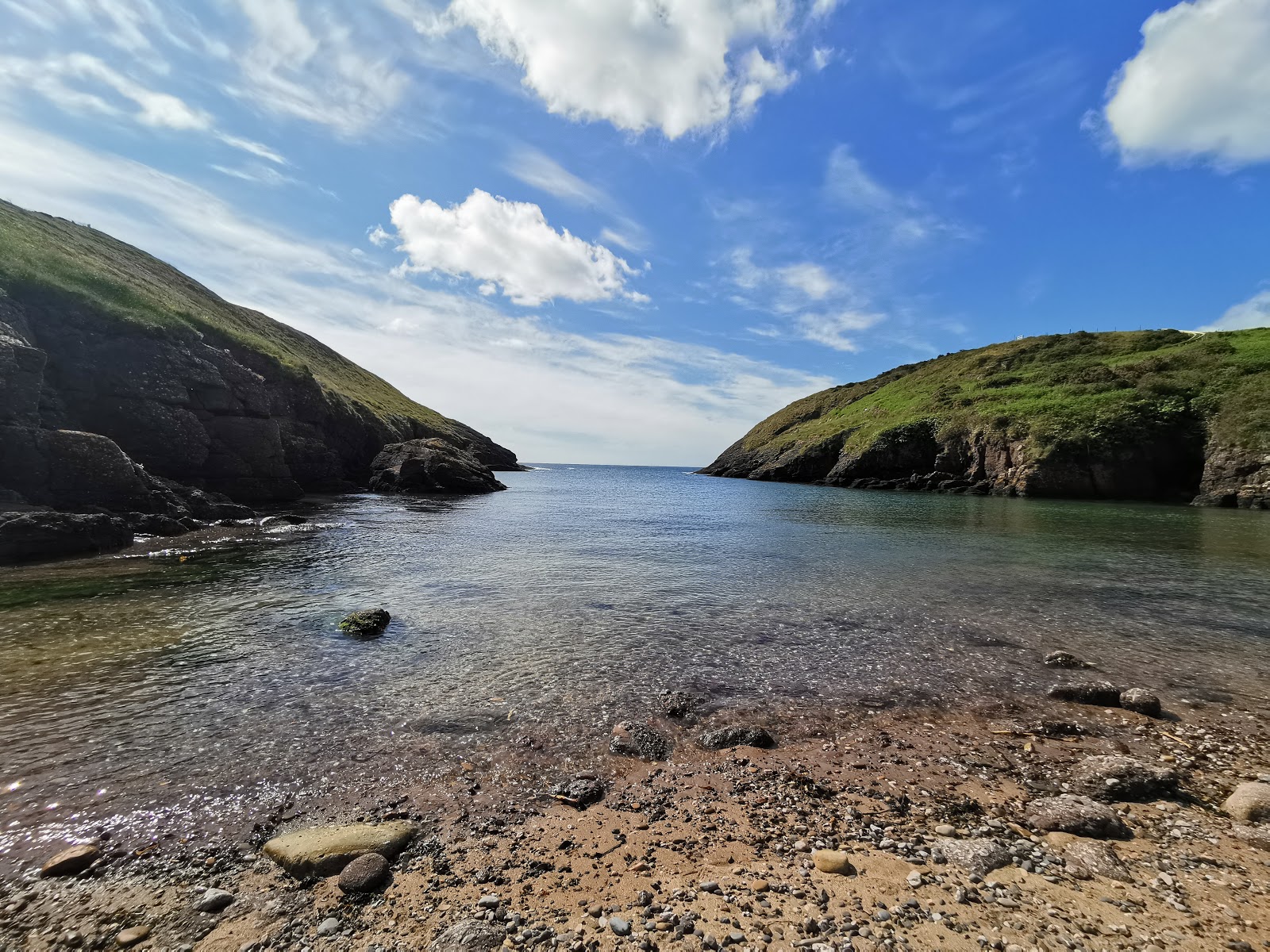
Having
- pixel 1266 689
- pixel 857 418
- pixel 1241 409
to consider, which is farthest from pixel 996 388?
pixel 1266 689

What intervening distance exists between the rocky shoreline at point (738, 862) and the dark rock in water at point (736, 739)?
29 centimetres

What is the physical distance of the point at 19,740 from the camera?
9.07 meters

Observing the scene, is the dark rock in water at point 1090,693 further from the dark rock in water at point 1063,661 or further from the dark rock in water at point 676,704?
the dark rock in water at point 676,704

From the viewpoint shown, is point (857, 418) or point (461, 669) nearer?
point (461, 669)

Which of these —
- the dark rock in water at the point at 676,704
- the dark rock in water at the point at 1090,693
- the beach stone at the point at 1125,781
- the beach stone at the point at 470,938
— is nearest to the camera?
the beach stone at the point at 470,938

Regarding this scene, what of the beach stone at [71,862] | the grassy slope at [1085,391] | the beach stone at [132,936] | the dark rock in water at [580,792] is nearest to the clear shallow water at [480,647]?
the beach stone at [71,862]

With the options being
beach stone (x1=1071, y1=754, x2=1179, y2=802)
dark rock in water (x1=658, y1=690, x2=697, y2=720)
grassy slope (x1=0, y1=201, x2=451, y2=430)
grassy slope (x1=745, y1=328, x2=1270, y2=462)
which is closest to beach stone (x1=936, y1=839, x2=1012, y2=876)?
beach stone (x1=1071, y1=754, x2=1179, y2=802)

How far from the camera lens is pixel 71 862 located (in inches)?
247

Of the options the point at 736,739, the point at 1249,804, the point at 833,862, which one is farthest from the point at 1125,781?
the point at 736,739

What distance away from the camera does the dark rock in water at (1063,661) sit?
1362 cm

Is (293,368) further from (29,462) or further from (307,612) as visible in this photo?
(307,612)

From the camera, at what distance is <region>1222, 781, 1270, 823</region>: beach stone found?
7.09m

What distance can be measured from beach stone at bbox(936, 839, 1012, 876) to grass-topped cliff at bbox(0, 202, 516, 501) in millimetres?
44208

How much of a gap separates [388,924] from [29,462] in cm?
→ 3927
